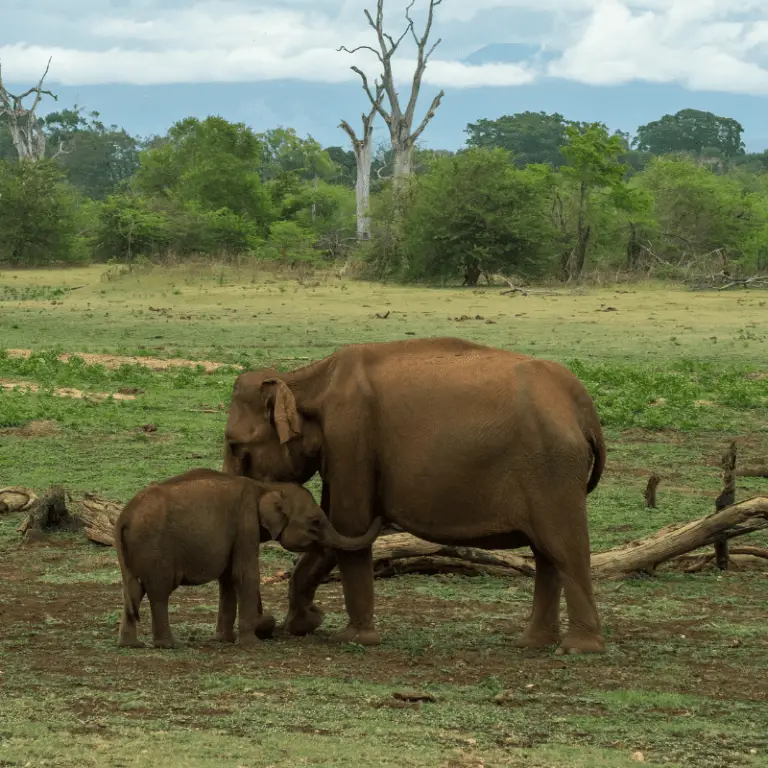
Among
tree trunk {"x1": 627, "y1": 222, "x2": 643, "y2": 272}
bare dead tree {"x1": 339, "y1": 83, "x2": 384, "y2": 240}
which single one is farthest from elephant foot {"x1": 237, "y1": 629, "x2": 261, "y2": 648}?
bare dead tree {"x1": 339, "y1": 83, "x2": 384, "y2": 240}

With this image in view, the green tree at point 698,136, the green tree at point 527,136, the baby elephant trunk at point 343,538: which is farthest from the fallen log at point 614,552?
the green tree at point 698,136

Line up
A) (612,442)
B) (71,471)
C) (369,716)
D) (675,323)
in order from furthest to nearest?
(675,323) → (612,442) → (71,471) → (369,716)

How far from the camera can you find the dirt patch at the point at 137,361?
21750mm

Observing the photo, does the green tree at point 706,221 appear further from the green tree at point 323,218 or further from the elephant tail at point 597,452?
the elephant tail at point 597,452

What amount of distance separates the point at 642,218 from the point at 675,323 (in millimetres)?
17516

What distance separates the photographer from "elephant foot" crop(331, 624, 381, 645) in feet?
25.5

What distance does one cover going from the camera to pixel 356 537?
7805 mm

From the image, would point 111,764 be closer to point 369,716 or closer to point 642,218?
point 369,716

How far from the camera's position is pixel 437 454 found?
300 inches

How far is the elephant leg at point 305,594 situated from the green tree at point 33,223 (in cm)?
4553

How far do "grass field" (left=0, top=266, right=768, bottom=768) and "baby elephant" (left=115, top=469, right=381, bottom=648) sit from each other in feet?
0.71

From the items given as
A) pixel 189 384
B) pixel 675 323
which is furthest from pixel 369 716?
pixel 675 323

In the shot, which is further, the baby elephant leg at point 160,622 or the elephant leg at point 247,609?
the elephant leg at point 247,609

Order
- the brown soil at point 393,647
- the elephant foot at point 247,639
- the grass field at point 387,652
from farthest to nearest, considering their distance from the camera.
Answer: the elephant foot at point 247,639, the brown soil at point 393,647, the grass field at point 387,652
